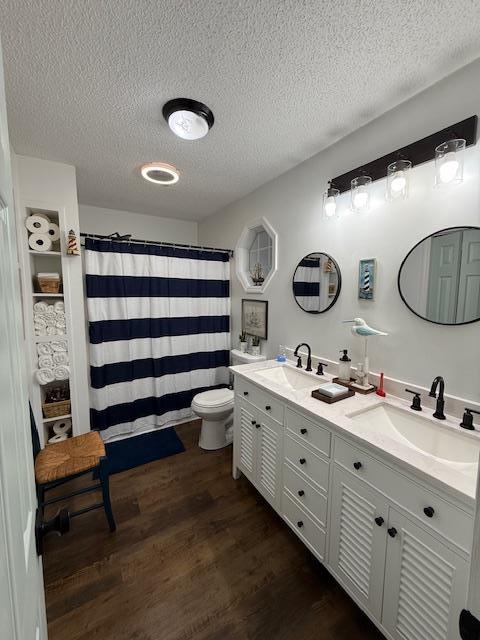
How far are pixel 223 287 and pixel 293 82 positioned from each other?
196 cm

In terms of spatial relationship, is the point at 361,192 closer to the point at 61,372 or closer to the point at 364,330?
the point at 364,330

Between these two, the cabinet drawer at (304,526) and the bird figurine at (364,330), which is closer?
the cabinet drawer at (304,526)

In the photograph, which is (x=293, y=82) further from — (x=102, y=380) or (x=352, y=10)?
(x=102, y=380)

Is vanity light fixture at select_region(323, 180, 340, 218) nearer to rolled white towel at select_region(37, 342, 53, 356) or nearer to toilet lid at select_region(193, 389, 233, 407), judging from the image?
toilet lid at select_region(193, 389, 233, 407)

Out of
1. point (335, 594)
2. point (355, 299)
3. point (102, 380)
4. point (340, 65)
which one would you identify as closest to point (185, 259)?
point (102, 380)

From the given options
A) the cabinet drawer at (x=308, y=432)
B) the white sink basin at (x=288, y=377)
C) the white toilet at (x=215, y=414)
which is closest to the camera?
the cabinet drawer at (x=308, y=432)

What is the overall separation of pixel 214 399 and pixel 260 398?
790 mm

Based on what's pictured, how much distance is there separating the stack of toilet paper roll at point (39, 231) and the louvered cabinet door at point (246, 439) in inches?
74.9

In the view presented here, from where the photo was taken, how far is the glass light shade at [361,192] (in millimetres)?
1521

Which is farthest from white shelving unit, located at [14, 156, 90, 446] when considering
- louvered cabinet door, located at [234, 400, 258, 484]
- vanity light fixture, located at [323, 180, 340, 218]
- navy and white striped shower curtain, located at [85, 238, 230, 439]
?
vanity light fixture, located at [323, 180, 340, 218]

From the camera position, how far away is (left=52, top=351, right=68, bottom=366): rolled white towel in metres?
2.04

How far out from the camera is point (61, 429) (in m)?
2.17

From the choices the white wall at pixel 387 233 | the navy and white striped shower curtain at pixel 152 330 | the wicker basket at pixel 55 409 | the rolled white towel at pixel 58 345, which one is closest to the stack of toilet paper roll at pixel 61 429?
the wicker basket at pixel 55 409

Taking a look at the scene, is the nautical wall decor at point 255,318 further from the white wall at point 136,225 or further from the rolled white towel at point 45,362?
the rolled white towel at point 45,362
